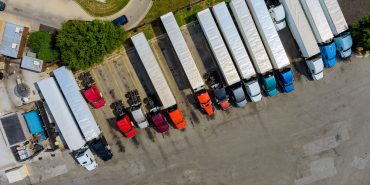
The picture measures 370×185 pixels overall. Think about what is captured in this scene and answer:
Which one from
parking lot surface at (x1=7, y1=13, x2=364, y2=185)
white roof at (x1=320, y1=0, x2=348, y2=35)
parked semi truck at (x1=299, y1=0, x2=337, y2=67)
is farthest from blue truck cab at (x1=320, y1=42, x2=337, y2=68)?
white roof at (x1=320, y1=0, x2=348, y2=35)

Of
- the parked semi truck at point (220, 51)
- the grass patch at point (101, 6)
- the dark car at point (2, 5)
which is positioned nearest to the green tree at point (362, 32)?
the parked semi truck at point (220, 51)

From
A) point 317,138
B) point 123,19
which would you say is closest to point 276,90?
point 317,138

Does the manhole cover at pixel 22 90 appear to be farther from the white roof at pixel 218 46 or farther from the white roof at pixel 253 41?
the white roof at pixel 253 41

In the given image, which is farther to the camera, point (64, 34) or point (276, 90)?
point (276, 90)

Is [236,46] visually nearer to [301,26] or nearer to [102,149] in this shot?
[301,26]

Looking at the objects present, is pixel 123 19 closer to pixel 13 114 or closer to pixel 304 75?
pixel 13 114

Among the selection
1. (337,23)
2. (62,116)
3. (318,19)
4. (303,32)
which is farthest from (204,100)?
(337,23)

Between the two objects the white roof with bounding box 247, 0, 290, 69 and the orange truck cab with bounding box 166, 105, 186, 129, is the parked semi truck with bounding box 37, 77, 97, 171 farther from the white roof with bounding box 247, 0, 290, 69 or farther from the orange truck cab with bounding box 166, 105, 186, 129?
the white roof with bounding box 247, 0, 290, 69
